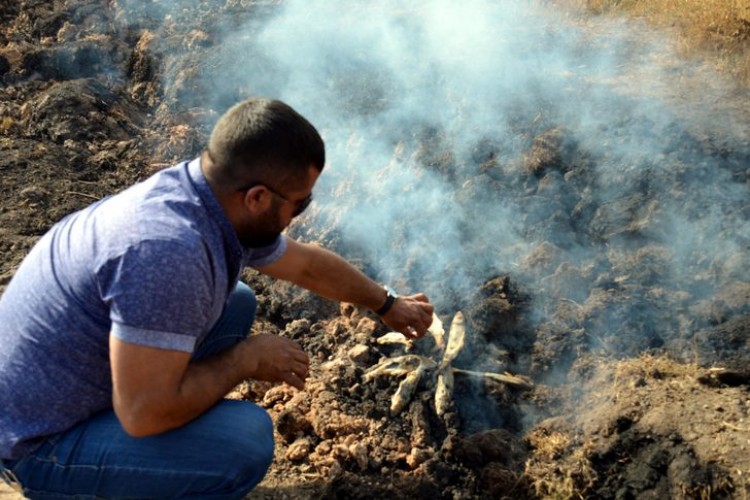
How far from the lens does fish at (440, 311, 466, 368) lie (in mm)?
4258

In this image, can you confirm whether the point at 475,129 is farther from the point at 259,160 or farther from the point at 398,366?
the point at 259,160

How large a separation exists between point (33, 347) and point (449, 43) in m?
5.16

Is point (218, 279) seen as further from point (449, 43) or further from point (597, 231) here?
point (449, 43)

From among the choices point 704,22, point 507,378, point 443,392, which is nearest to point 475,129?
point 507,378

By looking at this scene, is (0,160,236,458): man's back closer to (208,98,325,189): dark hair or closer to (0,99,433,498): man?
(0,99,433,498): man

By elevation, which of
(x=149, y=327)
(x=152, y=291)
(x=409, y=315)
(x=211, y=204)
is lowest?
(x=409, y=315)

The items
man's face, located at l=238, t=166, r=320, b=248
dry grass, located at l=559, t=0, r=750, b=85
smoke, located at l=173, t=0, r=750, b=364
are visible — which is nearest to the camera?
man's face, located at l=238, t=166, r=320, b=248

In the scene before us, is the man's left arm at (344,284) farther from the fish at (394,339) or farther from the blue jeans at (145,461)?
the blue jeans at (145,461)

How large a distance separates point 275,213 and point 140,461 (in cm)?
104

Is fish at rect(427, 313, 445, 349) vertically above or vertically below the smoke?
below

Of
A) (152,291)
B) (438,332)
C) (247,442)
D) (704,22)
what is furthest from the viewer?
(704,22)

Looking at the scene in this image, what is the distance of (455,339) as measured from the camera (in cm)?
439

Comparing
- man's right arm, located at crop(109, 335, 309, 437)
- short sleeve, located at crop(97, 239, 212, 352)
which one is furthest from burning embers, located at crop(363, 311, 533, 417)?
short sleeve, located at crop(97, 239, 212, 352)

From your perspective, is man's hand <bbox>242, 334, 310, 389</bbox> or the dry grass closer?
man's hand <bbox>242, 334, 310, 389</bbox>
